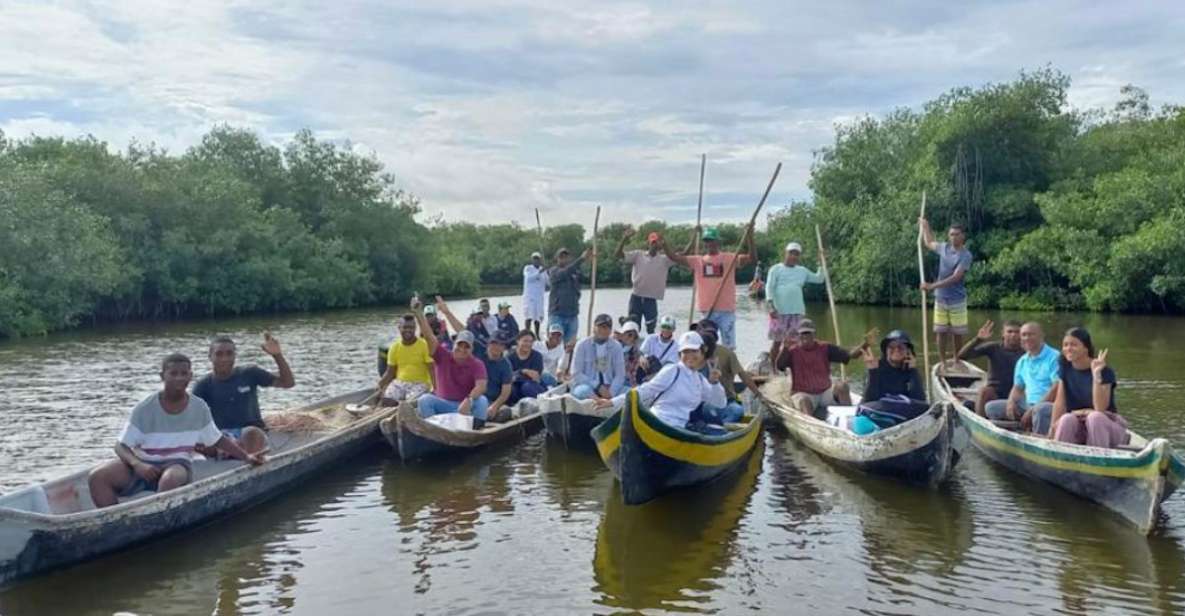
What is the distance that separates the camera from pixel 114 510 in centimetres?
686

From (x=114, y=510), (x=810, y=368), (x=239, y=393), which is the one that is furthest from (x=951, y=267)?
(x=114, y=510)

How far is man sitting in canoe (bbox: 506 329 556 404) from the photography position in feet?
40.6

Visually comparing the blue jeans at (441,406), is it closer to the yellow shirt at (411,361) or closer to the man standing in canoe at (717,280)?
the yellow shirt at (411,361)

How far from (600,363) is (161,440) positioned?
17.0ft

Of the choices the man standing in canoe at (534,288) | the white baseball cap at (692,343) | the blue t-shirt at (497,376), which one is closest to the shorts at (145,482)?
the white baseball cap at (692,343)

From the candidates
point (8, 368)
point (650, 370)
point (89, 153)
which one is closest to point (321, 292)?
point (89, 153)

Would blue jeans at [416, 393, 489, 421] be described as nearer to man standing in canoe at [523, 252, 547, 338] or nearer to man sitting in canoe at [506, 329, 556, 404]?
man sitting in canoe at [506, 329, 556, 404]

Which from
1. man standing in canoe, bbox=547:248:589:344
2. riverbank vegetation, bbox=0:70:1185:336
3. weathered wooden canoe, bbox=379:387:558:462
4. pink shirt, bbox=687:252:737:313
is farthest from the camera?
riverbank vegetation, bbox=0:70:1185:336

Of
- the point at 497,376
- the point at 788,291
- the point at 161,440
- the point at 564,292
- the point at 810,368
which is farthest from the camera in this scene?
the point at 564,292

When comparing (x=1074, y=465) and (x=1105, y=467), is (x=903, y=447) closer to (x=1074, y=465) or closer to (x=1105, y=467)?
(x=1074, y=465)

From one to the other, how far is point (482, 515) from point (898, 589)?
3.67 metres

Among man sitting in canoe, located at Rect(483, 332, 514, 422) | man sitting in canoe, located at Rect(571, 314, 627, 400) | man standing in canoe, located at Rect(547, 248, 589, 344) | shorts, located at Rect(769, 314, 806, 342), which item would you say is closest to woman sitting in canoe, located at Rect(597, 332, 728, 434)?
man sitting in canoe, located at Rect(571, 314, 627, 400)

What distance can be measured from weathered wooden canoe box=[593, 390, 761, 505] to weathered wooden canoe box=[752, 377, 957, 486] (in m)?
1.31

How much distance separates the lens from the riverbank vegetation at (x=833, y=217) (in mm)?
31375
